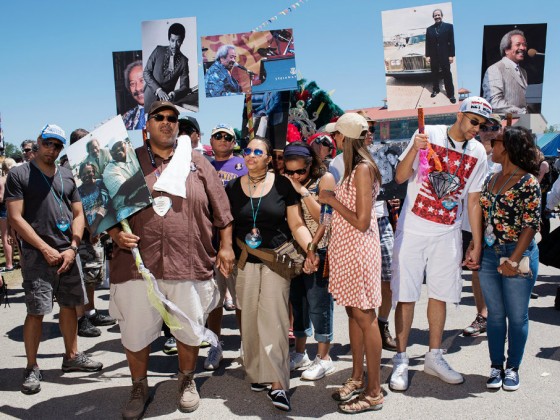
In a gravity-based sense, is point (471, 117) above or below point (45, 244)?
above

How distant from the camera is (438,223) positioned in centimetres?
401

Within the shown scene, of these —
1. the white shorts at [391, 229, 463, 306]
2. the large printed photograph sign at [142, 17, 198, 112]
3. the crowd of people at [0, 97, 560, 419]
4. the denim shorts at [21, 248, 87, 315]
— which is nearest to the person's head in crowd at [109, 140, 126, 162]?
the crowd of people at [0, 97, 560, 419]

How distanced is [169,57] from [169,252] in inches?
109

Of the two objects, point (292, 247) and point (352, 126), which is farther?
point (292, 247)

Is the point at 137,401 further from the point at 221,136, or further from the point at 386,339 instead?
the point at 221,136

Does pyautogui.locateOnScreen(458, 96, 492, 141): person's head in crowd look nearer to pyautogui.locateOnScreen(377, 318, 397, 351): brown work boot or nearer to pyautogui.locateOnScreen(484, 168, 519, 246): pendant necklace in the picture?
pyautogui.locateOnScreen(484, 168, 519, 246): pendant necklace

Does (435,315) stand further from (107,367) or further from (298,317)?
(107,367)

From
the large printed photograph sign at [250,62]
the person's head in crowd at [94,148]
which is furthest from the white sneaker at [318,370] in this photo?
the large printed photograph sign at [250,62]

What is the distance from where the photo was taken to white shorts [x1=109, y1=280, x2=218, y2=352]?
355 cm

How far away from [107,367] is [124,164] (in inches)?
83.0

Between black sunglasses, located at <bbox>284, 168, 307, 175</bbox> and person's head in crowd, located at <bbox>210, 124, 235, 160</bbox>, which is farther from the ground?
person's head in crowd, located at <bbox>210, 124, 235, 160</bbox>

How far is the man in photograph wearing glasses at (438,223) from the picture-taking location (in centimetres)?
401

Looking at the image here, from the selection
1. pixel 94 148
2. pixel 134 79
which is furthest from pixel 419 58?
pixel 134 79

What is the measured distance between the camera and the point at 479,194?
160 inches
